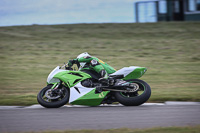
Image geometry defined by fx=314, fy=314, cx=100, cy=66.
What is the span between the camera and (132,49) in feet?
61.2

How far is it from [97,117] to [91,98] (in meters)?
1.10

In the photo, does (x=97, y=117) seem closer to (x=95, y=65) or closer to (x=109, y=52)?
(x=95, y=65)

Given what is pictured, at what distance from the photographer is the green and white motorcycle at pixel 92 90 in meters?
7.27

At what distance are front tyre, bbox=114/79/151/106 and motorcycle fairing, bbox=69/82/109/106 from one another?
1.23 feet

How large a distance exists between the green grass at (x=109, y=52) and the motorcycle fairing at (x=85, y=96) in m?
1.57

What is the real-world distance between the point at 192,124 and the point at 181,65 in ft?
32.0

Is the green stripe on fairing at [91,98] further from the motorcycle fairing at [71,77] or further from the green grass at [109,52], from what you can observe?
the green grass at [109,52]

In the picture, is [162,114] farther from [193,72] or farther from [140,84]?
[193,72]

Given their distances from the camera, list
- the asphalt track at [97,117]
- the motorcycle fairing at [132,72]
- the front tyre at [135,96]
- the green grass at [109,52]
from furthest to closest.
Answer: the green grass at [109,52] < the motorcycle fairing at [132,72] < the front tyre at [135,96] < the asphalt track at [97,117]

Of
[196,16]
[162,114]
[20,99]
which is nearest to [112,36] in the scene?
[196,16]

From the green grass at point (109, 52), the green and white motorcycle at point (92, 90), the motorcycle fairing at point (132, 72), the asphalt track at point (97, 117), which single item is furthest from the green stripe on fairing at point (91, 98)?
the green grass at point (109, 52)

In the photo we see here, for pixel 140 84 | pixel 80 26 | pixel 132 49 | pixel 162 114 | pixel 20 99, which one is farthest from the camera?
pixel 80 26

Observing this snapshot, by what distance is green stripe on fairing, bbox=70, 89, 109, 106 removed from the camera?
24.0 ft

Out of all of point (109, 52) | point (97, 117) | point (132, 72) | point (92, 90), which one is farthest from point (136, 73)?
point (109, 52)
